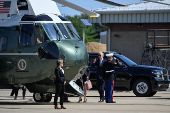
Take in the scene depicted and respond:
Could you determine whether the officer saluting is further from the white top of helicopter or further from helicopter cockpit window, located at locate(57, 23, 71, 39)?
the white top of helicopter

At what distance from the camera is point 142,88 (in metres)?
20.9

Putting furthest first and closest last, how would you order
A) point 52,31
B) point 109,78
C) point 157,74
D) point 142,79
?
point 142,79
point 157,74
point 109,78
point 52,31

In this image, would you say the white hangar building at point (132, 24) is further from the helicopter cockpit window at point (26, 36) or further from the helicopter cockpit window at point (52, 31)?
the helicopter cockpit window at point (26, 36)

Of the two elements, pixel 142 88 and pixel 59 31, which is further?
pixel 142 88

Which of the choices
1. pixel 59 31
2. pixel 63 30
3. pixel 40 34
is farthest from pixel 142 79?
pixel 40 34

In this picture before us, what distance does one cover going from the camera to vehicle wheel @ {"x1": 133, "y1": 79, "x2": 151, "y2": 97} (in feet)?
68.1

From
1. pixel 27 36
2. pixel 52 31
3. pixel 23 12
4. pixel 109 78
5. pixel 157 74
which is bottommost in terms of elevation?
pixel 109 78

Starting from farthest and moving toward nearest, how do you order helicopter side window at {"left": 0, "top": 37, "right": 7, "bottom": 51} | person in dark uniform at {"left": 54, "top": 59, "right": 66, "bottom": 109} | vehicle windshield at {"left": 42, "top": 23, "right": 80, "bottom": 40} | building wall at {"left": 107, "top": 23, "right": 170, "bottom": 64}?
building wall at {"left": 107, "top": 23, "right": 170, "bottom": 64}, helicopter side window at {"left": 0, "top": 37, "right": 7, "bottom": 51}, vehicle windshield at {"left": 42, "top": 23, "right": 80, "bottom": 40}, person in dark uniform at {"left": 54, "top": 59, "right": 66, "bottom": 109}

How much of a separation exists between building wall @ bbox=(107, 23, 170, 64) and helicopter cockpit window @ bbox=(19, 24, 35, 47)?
68.5ft

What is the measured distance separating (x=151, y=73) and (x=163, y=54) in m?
14.8

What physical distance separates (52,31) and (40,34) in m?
0.44

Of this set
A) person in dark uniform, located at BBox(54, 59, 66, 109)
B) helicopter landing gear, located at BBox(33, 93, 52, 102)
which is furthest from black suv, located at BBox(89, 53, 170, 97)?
person in dark uniform, located at BBox(54, 59, 66, 109)

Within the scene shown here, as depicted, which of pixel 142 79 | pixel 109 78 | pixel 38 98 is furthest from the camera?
pixel 142 79

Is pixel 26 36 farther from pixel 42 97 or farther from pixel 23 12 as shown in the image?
pixel 42 97
